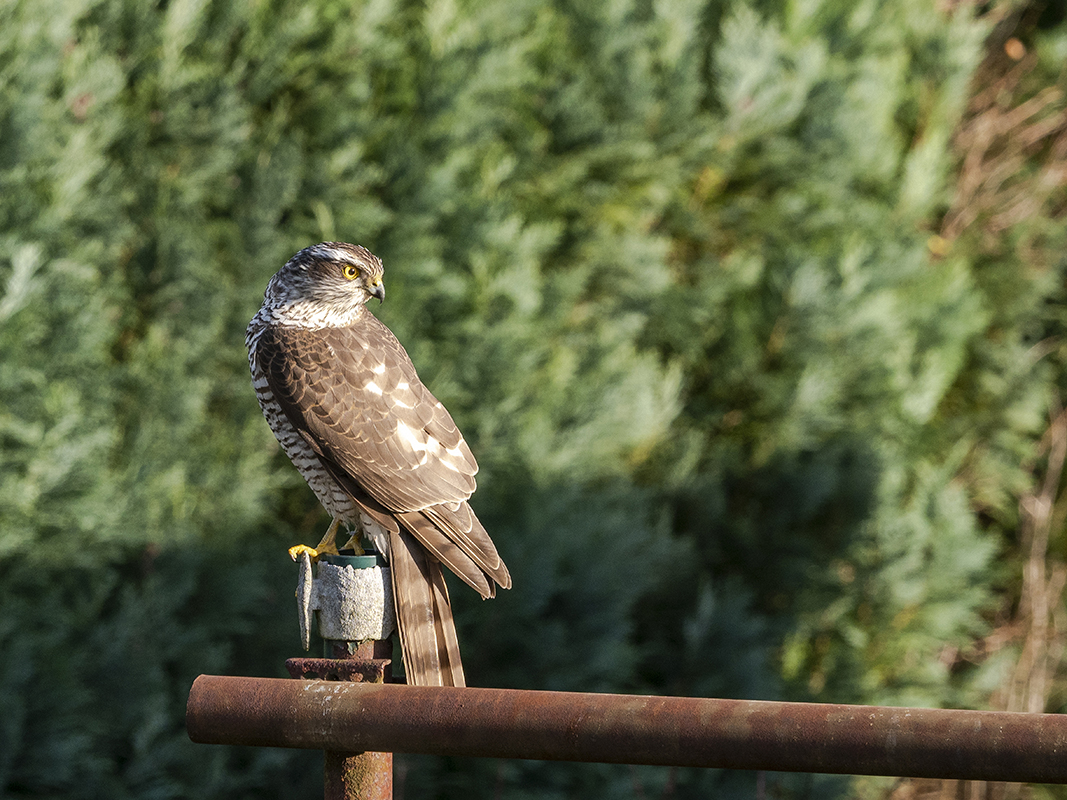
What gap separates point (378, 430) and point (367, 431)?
24mm

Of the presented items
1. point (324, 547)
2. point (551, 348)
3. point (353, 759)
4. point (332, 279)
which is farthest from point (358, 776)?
point (551, 348)

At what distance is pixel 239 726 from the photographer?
4.60ft

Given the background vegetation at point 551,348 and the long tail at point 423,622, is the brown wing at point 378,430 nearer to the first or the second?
the long tail at point 423,622

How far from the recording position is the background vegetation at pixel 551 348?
350cm

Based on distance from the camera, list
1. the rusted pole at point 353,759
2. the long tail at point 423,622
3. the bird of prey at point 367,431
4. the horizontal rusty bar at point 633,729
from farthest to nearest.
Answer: the bird of prey at point 367,431 → the long tail at point 423,622 → the rusted pole at point 353,759 → the horizontal rusty bar at point 633,729

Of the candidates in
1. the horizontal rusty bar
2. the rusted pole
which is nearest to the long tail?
the rusted pole

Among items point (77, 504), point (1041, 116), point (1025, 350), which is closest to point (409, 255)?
point (77, 504)

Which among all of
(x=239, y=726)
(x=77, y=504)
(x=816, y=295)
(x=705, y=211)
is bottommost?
(x=239, y=726)

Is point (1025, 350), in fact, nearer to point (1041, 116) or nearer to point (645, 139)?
point (1041, 116)

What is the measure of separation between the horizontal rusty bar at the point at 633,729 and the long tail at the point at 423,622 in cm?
45

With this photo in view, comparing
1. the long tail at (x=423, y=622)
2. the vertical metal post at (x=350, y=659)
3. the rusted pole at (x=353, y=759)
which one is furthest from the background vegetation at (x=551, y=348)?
the rusted pole at (x=353, y=759)

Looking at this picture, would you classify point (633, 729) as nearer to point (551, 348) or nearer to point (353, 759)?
point (353, 759)

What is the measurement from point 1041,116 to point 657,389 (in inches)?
119

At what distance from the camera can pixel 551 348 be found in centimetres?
430
